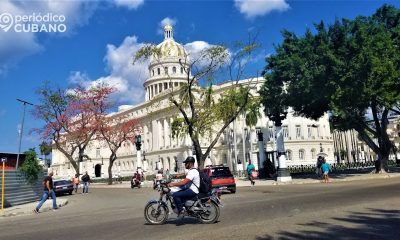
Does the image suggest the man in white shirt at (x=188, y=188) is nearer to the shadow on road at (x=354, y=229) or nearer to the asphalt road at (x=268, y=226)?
the asphalt road at (x=268, y=226)

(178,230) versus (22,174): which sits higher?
(22,174)

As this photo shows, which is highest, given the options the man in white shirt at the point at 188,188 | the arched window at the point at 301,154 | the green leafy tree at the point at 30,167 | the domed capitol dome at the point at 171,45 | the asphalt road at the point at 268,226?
the domed capitol dome at the point at 171,45

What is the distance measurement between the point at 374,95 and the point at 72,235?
25.1 meters

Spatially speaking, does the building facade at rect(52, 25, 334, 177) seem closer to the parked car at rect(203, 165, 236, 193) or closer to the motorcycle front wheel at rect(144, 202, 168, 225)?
the parked car at rect(203, 165, 236, 193)

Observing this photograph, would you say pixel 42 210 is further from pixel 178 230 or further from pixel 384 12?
pixel 384 12

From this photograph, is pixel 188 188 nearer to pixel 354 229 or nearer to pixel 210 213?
pixel 210 213

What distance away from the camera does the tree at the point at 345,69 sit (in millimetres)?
29344

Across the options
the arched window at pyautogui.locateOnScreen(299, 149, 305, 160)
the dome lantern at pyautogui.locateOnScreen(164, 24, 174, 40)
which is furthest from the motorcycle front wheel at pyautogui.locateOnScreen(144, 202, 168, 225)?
the dome lantern at pyautogui.locateOnScreen(164, 24, 174, 40)

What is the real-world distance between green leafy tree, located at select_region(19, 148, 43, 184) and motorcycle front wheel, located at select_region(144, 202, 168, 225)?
15.4 metres

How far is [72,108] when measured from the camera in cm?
5388

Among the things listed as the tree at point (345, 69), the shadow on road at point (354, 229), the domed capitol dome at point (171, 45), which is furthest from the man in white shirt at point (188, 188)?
the domed capitol dome at point (171, 45)

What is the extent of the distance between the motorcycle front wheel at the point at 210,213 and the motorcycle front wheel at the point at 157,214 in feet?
3.33

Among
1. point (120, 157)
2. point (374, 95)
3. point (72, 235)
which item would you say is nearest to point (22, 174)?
point (72, 235)

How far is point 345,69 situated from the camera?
2995 centimetres
